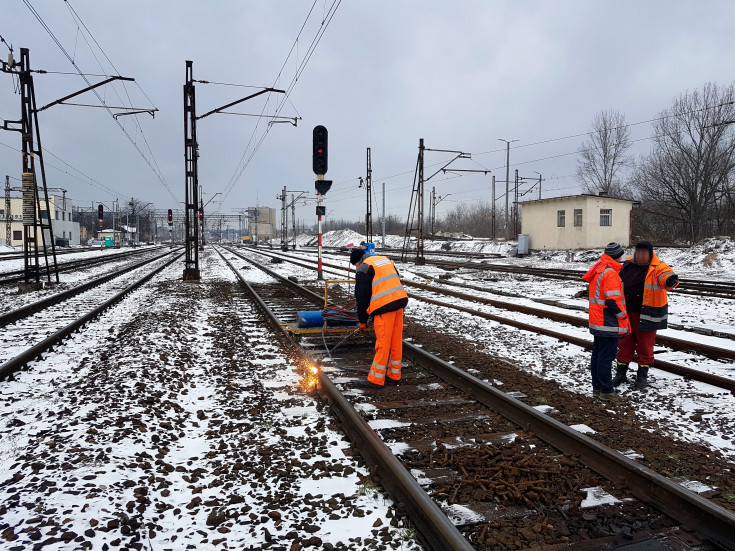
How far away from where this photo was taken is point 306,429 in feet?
14.7

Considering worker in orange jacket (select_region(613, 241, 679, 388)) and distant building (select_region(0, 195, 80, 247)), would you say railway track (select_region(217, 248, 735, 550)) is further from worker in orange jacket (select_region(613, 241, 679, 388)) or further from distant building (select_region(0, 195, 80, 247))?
distant building (select_region(0, 195, 80, 247))

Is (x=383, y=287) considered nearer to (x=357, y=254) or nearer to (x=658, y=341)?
(x=357, y=254)

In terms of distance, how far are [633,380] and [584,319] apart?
4.08 m

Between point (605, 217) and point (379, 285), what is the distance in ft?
112

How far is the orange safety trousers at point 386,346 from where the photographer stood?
18.6 feet

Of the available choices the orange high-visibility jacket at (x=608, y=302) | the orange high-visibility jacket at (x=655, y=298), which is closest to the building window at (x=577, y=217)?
the orange high-visibility jacket at (x=655, y=298)

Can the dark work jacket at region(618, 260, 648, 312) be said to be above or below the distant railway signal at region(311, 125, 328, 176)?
below

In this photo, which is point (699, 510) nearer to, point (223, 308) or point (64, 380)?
point (64, 380)

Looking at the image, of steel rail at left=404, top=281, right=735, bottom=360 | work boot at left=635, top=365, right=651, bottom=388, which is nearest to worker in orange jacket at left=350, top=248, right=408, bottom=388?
work boot at left=635, top=365, right=651, bottom=388

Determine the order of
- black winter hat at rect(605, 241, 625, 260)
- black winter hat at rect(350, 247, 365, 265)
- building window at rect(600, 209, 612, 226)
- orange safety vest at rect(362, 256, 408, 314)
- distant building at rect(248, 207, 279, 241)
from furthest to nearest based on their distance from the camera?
1. distant building at rect(248, 207, 279, 241)
2. building window at rect(600, 209, 612, 226)
3. black winter hat at rect(350, 247, 365, 265)
4. orange safety vest at rect(362, 256, 408, 314)
5. black winter hat at rect(605, 241, 625, 260)

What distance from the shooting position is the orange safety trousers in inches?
223

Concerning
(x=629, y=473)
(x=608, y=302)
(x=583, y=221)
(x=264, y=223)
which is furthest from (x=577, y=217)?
(x=264, y=223)

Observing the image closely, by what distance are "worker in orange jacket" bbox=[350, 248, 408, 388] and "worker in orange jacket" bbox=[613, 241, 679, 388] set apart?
2821mm

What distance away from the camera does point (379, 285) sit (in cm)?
564
